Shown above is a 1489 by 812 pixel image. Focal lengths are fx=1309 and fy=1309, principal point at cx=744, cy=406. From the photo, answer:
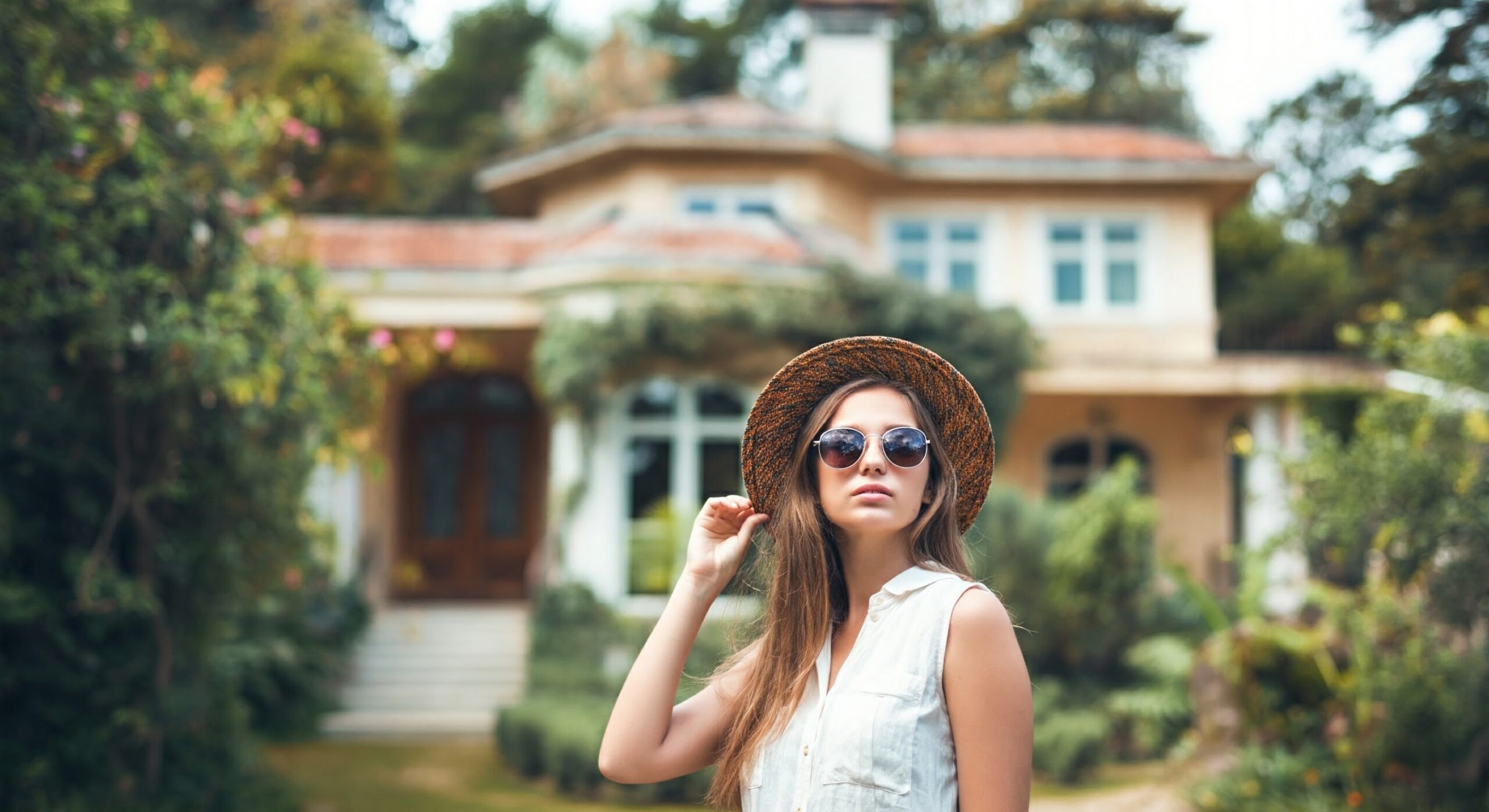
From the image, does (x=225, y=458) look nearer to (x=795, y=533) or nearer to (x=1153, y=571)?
(x=795, y=533)

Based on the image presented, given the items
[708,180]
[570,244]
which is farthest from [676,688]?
[708,180]

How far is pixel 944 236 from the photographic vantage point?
16.5 meters

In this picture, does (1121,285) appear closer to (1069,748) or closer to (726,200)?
(726,200)

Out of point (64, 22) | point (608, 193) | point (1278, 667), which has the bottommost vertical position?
point (1278, 667)

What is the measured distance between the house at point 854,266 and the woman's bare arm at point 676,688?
10.9m

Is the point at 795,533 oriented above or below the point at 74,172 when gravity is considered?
below

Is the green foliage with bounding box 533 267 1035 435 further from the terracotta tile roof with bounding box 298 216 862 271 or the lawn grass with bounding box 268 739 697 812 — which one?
the lawn grass with bounding box 268 739 697 812

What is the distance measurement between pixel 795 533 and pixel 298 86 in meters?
17.1

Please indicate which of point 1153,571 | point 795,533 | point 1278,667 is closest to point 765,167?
point 1153,571

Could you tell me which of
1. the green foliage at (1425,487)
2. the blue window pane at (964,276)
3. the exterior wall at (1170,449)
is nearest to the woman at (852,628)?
the green foliage at (1425,487)

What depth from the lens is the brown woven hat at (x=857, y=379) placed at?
7.45 feet

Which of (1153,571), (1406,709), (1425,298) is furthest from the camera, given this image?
(1425,298)

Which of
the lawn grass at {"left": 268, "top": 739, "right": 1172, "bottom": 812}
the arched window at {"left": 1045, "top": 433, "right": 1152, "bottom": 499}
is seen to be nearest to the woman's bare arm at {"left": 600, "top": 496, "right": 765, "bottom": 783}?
the lawn grass at {"left": 268, "top": 739, "right": 1172, "bottom": 812}

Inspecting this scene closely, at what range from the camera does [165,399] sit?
6488 millimetres
